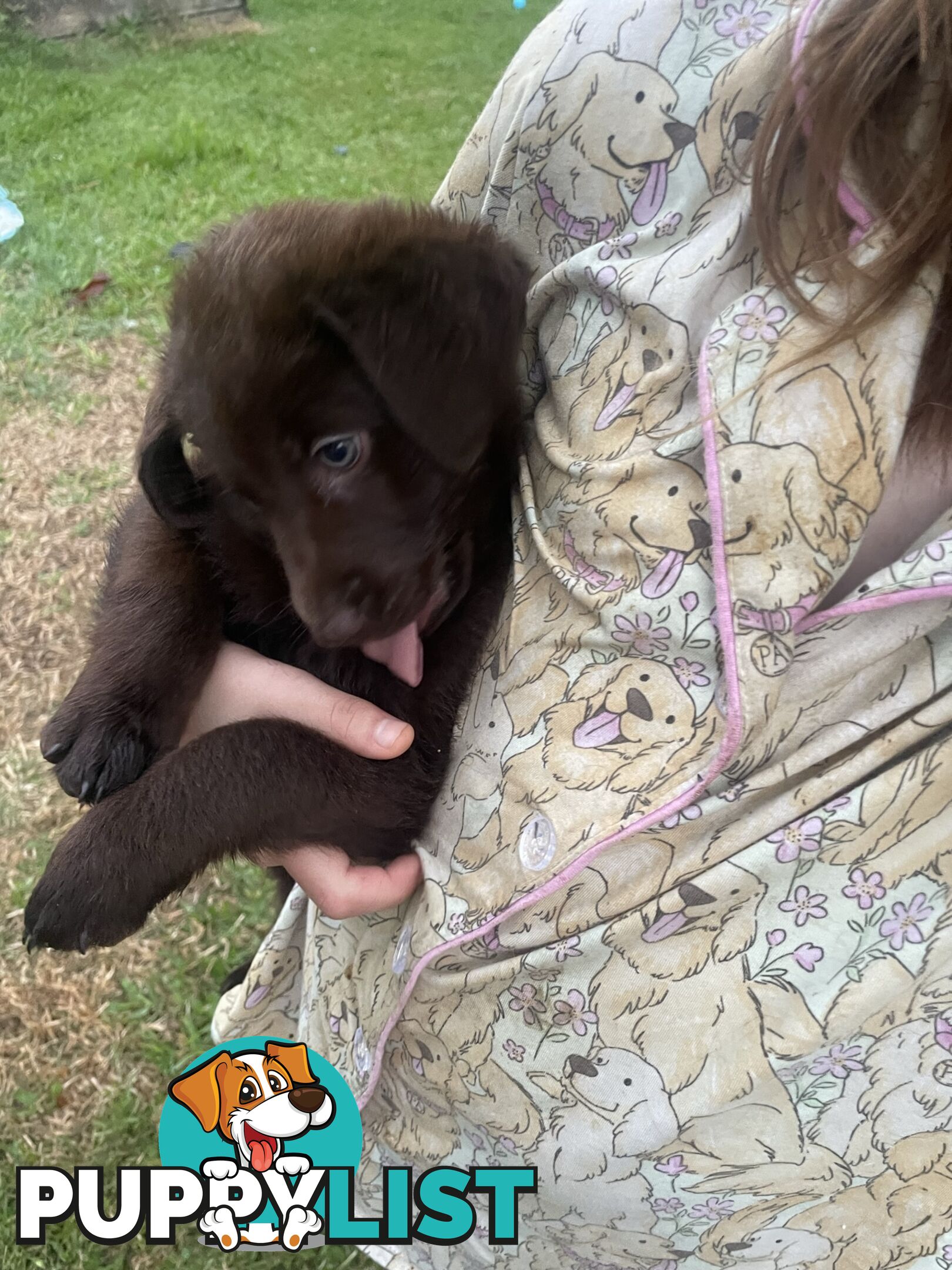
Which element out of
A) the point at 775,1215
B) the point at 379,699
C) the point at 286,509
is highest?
the point at 286,509

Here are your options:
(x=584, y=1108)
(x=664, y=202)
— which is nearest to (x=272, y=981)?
(x=584, y=1108)

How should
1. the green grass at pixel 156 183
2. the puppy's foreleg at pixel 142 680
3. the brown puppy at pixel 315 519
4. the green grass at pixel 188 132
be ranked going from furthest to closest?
1. the green grass at pixel 188 132
2. the green grass at pixel 156 183
3. the puppy's foreleg at pixel 142 680
4. the brown puppy at pixel 315 519

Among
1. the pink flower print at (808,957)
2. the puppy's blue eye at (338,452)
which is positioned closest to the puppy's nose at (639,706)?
the pink flower print at (808,957)

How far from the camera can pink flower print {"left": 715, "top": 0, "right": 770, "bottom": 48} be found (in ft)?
2.71

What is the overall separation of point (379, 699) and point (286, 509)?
0.27m

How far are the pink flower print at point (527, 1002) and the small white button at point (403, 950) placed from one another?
123 millimetres

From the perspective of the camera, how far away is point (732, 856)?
83 centimetres

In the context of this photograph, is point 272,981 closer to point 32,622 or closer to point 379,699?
point 379,699

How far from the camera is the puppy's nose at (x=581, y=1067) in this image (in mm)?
901

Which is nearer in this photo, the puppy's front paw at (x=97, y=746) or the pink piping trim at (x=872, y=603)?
the pink piping trim at (x=872, y=603)

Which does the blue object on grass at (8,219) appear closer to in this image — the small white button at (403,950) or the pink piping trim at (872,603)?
the small white button at (403,950)


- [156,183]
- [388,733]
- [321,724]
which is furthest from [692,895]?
[156,183]

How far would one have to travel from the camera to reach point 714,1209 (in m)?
0.97

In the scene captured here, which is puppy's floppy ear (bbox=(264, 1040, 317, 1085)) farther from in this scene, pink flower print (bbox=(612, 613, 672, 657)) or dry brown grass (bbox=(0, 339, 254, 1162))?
pink flower print (bbox=(612, 613, 672, 657))
